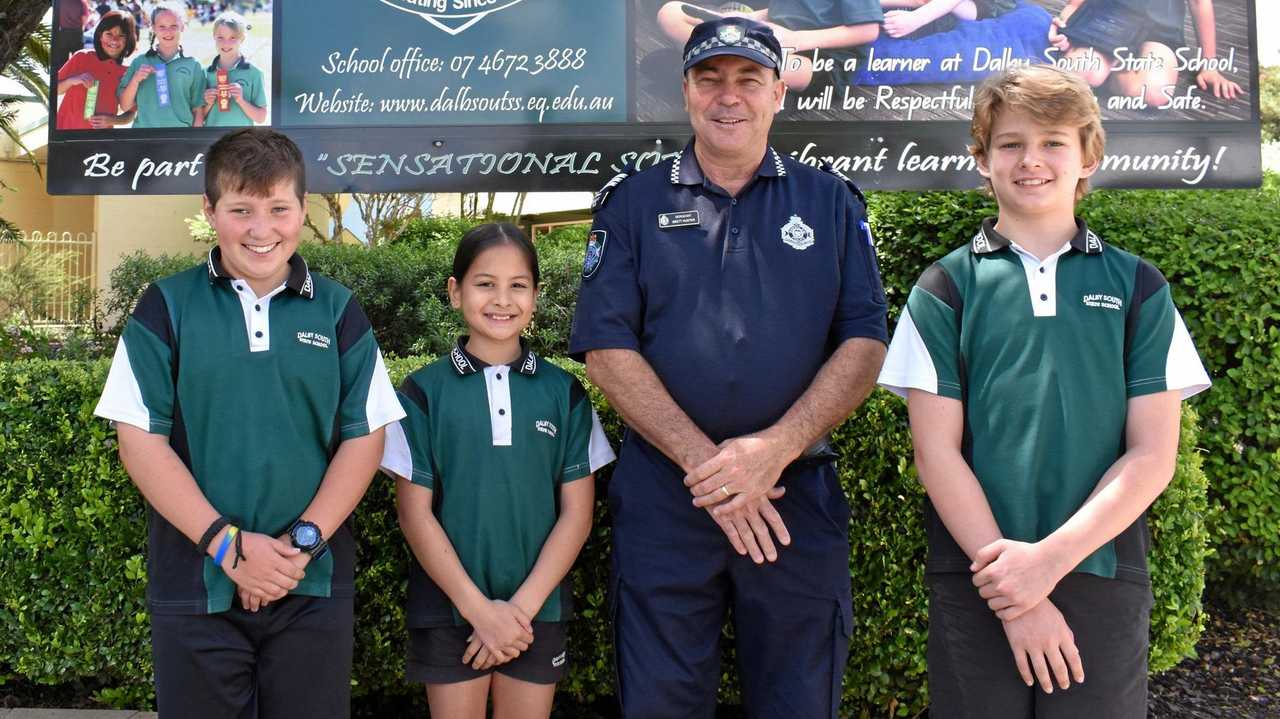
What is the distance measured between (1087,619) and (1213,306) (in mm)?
2504

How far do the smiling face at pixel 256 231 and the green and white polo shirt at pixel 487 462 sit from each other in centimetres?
54

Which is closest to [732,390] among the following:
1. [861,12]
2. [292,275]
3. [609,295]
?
[609,295]

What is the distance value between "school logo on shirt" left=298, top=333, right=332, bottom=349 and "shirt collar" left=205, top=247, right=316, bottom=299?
0.37 ft


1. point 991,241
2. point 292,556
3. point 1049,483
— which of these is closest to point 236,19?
point 292,556

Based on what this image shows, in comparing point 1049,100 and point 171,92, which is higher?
point 171,92

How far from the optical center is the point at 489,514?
109 inches

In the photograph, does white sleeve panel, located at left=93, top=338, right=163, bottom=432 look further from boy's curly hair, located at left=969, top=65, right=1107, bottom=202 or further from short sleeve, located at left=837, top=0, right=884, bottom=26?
short sleeve, located at left=837, top=0, right=884, bottom=26

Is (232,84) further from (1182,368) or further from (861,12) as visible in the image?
(1182,368)

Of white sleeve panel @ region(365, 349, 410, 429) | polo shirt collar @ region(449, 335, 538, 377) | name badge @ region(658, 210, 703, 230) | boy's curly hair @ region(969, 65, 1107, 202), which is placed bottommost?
white sleeve panel @ region(365, 349, 410, 429)

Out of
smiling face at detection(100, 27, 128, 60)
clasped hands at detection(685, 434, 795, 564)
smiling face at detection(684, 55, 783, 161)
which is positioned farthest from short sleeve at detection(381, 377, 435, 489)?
smiling face at detection(100, 27, 128, 60)

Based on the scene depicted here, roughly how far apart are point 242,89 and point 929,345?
12.2 ft

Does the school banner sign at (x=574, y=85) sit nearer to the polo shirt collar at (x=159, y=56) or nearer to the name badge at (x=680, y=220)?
the polo shirt collar at (x=159, y=56)

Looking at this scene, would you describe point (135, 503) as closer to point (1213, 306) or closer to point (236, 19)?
point (236, 19)

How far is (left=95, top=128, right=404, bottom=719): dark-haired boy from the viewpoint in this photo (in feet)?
7.98
